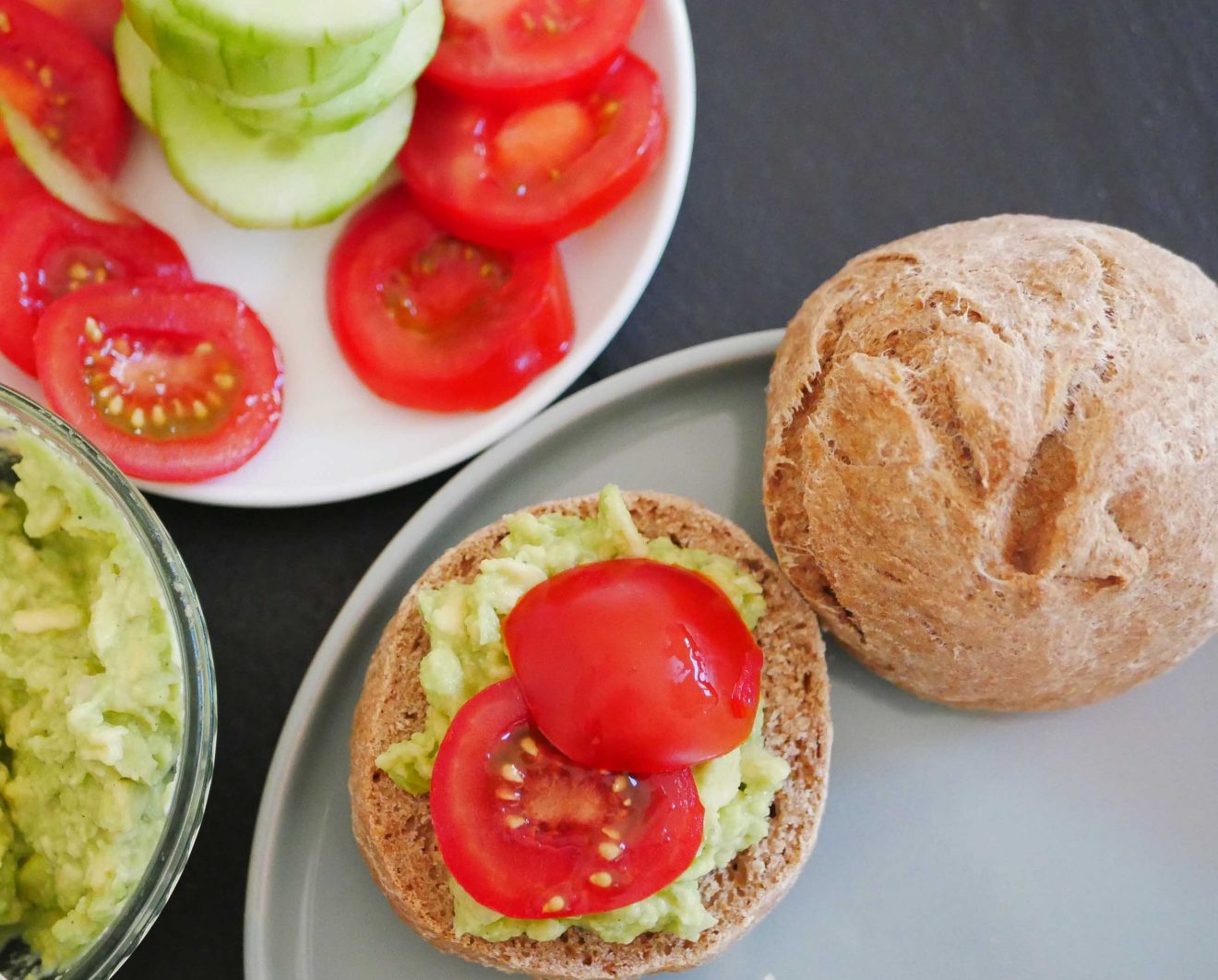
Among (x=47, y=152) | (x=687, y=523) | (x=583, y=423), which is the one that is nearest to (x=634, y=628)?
(x=687, y=523)

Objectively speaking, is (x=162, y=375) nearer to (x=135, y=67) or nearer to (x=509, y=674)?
(x=135, y=67)

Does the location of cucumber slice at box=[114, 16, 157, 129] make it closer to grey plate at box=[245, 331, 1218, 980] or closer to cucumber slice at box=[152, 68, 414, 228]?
cucumber slice at box=[152, 68, 414, 228]

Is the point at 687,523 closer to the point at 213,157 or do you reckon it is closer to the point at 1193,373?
the point at 1193,373

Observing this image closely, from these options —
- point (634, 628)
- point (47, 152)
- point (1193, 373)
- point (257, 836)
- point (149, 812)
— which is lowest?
point (257, 836)

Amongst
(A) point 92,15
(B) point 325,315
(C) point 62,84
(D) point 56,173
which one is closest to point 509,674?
(B) point 325,315

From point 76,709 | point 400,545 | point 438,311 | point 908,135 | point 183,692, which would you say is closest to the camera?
point 76,709

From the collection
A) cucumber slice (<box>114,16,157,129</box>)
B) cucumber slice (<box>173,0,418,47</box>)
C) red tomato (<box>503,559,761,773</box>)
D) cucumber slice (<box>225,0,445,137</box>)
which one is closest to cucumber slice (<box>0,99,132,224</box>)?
cucumber slice (<box>114,16,157,129</box>)

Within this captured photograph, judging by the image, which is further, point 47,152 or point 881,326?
point 47,152
